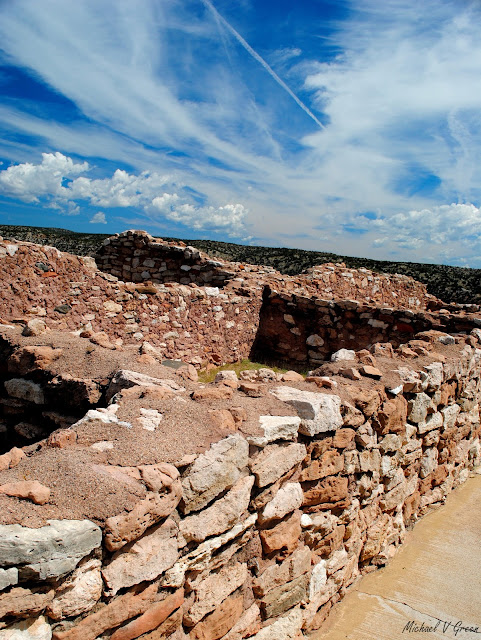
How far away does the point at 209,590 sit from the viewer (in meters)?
2.56

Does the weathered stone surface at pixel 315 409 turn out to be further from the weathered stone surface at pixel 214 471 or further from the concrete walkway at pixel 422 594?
the concrete walkway at pixel 422 594

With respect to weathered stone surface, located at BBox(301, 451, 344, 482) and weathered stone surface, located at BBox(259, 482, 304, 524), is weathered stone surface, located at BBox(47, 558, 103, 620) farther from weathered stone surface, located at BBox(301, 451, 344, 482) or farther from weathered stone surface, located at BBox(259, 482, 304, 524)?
weathered stone surface, located at BBox(301, 451, 344, 482)

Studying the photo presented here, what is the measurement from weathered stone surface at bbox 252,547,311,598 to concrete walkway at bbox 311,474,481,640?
1.98 ft

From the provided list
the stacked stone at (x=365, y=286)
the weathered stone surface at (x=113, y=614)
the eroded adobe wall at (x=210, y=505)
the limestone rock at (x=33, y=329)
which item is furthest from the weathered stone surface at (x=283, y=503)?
the stacked stone at (x=365, y=286)

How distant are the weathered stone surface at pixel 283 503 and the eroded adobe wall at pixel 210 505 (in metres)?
0.01

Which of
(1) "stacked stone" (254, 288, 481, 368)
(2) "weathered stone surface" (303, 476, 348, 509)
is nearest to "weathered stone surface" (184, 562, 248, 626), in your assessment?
(2) "weathered stone surface" (303, 476, 348, 509)

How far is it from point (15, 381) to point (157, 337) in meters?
4.10

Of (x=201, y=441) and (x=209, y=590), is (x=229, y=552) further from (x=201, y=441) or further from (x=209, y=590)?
(x=201, y=441)

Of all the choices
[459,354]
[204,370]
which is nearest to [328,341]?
[204,370]

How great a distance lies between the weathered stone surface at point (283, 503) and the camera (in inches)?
114

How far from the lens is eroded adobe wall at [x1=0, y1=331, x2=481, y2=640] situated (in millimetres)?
1915

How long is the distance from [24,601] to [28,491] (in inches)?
16.5

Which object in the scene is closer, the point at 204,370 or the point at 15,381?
the point at 15,381

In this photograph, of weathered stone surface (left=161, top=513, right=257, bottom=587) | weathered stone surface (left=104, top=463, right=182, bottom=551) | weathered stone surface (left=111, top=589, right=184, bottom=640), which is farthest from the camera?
weathered stone surface (left=161, top=513, right=257, bottom=587)
